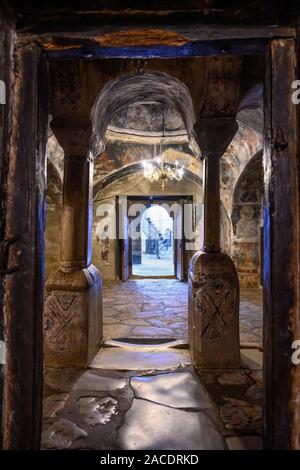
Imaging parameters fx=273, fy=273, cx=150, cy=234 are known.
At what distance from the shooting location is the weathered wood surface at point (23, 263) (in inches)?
52.8

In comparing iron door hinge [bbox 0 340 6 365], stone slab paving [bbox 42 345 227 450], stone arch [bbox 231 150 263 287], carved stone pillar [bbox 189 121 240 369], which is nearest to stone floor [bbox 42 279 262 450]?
stone slab paving [bbox 42 345 227 450]

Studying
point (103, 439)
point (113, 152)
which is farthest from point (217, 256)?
point (113, 152)

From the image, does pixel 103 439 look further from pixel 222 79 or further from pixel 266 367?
pixel 222 79

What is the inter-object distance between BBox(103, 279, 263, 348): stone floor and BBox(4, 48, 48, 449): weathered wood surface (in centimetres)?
284

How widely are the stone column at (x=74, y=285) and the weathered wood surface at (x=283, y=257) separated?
7.16 feet

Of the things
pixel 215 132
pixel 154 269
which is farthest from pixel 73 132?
pixel 154 269

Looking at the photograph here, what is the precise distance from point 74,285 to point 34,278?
1758 mm

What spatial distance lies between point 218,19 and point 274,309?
1.49 metres

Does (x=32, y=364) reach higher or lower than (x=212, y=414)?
higher

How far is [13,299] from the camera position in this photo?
53.4 inches

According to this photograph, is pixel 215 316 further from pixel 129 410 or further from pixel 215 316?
pixel 129 410

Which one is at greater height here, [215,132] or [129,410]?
[215,132]

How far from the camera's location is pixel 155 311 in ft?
18.8

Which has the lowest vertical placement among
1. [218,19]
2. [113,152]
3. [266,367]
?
[266,367]
